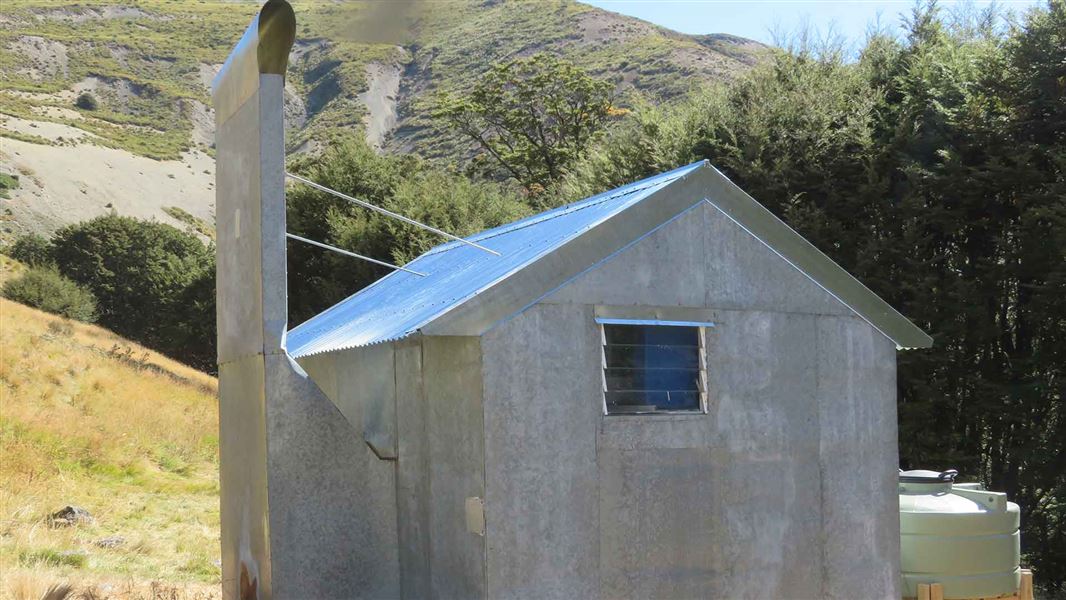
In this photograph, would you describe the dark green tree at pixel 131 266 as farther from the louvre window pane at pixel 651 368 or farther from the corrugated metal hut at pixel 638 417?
the louvre window pane at pixel 651 368

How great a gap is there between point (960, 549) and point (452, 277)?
4.73 m

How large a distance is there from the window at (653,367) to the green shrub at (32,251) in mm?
39686

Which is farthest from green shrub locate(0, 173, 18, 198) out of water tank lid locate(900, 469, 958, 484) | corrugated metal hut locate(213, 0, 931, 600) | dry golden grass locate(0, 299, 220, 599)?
water tank lid locate(900, 469, 958, 484)

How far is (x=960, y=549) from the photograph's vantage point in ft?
27.5

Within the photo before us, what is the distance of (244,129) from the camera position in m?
7.57

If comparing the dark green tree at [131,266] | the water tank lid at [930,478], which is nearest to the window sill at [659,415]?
the water tank lid at [930,478]

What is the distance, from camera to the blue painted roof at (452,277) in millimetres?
6910

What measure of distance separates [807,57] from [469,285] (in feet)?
39.4

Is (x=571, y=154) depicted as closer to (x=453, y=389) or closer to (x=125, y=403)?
(x=125, y=403)

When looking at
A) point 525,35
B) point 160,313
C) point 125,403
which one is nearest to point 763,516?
point 125,403

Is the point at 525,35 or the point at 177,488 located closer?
the point at 177,488

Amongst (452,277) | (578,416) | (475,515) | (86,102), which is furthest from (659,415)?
(86,102)

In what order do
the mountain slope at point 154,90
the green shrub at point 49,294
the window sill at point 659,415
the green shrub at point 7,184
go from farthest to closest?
1. the green shrub at point 7,184
2. the mountain slope at point 154,90
3. the green shrub at point 49,294
4. the window sill at point 659,415

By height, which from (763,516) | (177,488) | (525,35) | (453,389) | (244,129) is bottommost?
(177,488)
